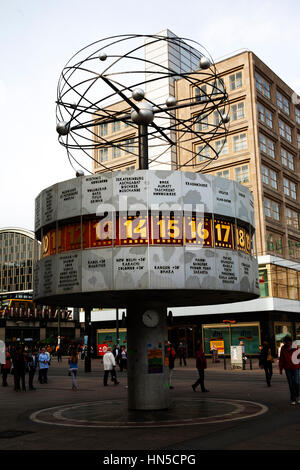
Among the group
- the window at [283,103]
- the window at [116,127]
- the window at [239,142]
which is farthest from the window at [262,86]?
the window at [116,127]

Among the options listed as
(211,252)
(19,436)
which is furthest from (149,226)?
(19,436)

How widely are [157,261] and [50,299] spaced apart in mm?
4459

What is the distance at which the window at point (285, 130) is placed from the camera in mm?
57881

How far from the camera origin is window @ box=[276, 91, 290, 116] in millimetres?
58541

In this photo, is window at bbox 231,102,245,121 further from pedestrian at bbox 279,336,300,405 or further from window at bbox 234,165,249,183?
pedestrian at bbox 279,336,300,405

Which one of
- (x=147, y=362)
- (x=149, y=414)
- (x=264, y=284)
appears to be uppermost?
(x=264, y=284)

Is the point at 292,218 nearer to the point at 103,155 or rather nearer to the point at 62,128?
the point at 103,155

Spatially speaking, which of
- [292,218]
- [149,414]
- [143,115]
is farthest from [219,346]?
[143,115]

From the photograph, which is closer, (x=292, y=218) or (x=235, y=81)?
(x=235, y=81)

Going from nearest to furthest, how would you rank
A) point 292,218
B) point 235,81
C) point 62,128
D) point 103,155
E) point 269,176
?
point 62,128
point 269,176
point 235,81
point 292,218
point 103,155

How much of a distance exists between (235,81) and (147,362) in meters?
45.1

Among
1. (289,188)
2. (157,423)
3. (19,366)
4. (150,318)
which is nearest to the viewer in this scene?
(157,423)

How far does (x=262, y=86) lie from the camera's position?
54812mm

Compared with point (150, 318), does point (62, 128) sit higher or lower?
higher
